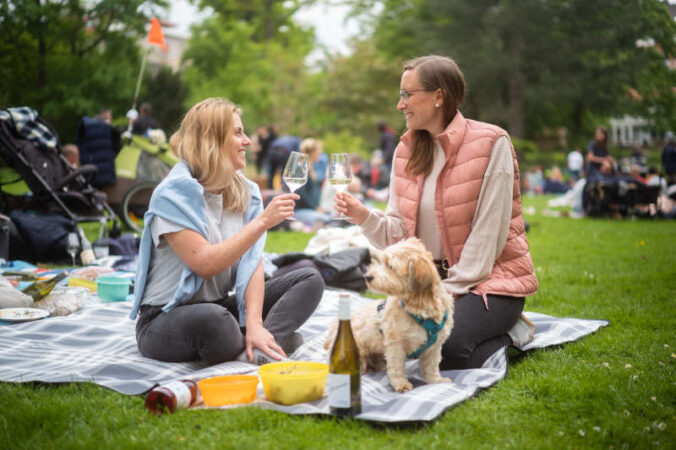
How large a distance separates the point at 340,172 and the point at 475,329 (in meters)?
1.25

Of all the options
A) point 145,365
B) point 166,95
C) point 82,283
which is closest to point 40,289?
point 82,283

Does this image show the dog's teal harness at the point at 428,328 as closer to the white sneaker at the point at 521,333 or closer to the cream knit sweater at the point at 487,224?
the cream knit sweater at the point at 487,224

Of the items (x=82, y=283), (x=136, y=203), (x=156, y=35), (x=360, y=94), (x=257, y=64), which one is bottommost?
(x=82, y=283)

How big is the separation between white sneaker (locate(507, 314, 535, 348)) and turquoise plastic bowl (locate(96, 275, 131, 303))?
3.44 meters

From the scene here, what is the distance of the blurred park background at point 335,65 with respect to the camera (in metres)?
16.2

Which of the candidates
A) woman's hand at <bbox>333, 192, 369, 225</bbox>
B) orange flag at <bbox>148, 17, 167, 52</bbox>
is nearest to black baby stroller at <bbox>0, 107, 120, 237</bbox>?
orange flag at <bbox>148, 17, 167, 52</bbox>

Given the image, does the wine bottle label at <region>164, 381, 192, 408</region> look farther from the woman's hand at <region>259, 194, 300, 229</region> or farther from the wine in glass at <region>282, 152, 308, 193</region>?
the wine in glass at <region>282, 152, 308, 193</region>

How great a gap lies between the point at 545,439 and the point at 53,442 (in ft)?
7.18

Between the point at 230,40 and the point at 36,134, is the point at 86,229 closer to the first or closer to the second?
the point at 36,134

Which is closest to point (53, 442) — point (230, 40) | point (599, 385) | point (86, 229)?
point (599, 385)

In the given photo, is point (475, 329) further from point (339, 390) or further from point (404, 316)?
point (339, 390)

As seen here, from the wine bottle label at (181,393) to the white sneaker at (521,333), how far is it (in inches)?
81.3

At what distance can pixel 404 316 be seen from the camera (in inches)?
124

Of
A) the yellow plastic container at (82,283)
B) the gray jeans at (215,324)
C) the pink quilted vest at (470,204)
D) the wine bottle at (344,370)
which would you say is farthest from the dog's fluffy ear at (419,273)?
the yellow plastic container at (82,283)
